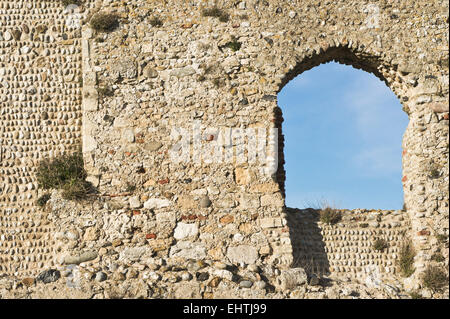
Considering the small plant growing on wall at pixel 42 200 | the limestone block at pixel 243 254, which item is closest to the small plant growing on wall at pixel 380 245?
the limestone block at pixel 243 254

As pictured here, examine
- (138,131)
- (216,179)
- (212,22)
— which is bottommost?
(216,179)

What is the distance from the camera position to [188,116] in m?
9.18

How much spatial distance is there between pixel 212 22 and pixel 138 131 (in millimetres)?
2240

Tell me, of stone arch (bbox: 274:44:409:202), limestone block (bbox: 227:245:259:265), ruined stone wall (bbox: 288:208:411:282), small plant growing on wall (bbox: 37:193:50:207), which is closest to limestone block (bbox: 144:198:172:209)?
limestone block (bbox: 227:245:259:265)

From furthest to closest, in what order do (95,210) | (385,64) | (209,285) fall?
(385,64) → (95,210) → (209,285)

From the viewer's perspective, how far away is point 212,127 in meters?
9.12

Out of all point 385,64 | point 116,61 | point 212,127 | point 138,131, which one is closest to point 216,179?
point 212,127

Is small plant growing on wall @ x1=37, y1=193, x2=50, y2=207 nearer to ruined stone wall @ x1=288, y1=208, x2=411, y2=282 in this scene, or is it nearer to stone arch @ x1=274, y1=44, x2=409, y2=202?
stone arch @ x1=274, y1=44, x2=409, y2=202

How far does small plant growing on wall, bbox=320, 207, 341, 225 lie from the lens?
30.1ft

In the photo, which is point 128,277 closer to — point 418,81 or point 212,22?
point 212,22

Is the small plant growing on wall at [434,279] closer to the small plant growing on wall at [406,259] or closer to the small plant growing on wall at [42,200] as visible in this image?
the small plant growing on wall at [406,259]

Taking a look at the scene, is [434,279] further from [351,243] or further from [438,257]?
[351,243]

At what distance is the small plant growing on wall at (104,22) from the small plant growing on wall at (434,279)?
6.48m

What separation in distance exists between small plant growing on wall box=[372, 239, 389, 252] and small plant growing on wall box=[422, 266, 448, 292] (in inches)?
29.0
